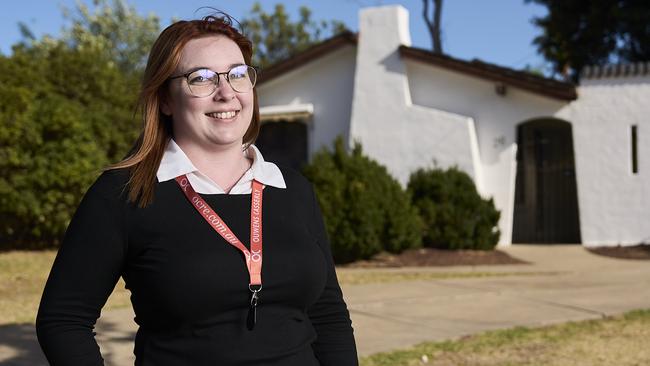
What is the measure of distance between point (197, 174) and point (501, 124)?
15604 mm

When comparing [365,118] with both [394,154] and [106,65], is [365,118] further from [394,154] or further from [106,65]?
[106,65]

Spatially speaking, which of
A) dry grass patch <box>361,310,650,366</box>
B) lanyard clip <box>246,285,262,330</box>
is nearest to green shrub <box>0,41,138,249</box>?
dry grass patch <box>361,310,650,366</box>

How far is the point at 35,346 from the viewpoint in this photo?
644cm

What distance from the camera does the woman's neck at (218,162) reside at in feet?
7.80

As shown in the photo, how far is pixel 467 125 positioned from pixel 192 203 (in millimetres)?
15354

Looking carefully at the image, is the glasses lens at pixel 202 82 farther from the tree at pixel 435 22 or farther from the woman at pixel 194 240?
the tree at pixel 435 22

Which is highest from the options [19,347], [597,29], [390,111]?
[597,29]

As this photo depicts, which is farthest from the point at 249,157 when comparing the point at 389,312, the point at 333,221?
the point at 333,221

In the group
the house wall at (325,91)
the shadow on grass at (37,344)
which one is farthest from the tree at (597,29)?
the shadow on grass at (37,344)

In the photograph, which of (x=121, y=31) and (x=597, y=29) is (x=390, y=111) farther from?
(x=121, y=31)

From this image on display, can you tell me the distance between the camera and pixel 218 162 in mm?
2400

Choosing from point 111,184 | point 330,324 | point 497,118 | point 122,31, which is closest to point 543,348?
point 330,324

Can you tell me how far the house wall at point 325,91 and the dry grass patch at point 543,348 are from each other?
1243 centimetres

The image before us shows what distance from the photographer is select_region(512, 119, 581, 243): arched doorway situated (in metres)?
17.6
